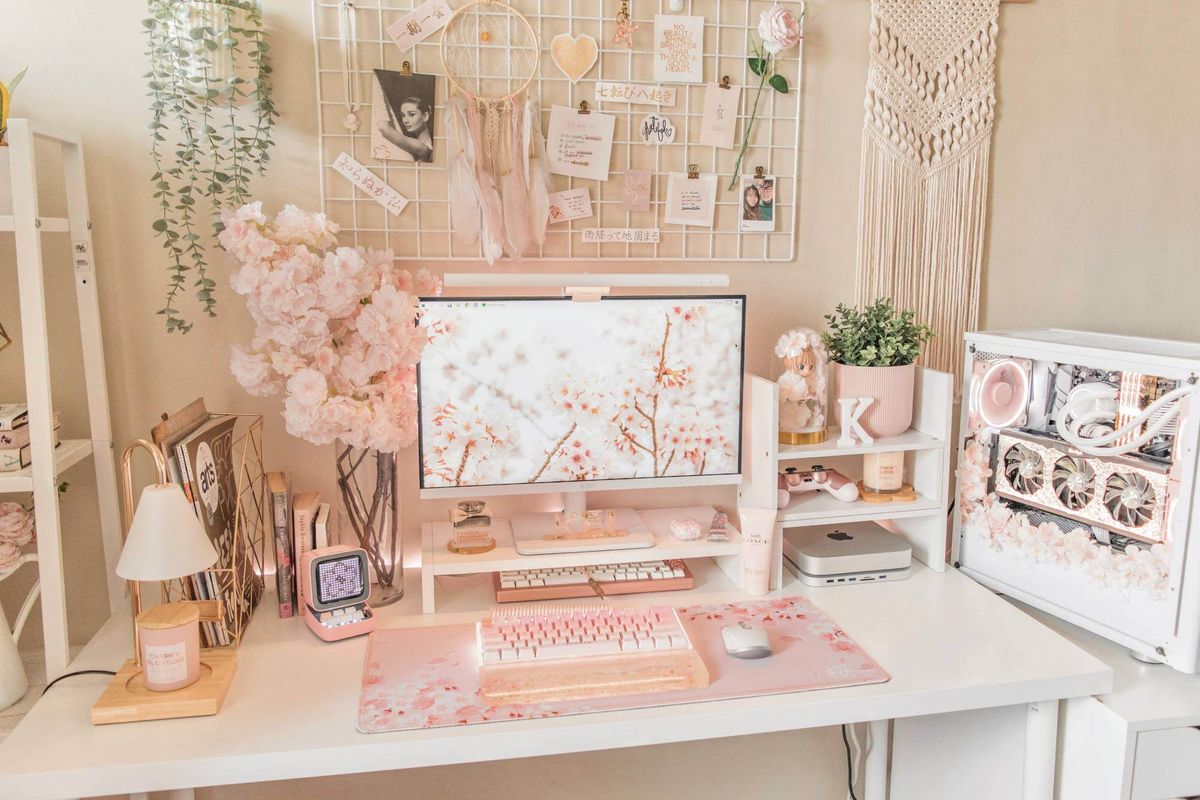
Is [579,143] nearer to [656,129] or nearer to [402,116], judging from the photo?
[656,129]

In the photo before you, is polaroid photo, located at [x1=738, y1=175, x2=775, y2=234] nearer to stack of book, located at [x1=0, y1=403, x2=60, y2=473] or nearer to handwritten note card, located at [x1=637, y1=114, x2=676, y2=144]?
handwritten note card, located at [x1=637, y1=114, x2=676, y2=144]

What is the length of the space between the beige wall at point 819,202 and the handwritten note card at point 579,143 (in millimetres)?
343

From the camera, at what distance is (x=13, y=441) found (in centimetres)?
142

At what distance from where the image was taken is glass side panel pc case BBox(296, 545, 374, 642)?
1452mm

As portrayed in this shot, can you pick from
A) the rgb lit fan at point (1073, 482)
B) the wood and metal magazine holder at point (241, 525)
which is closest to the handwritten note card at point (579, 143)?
the wood and metal magazine holder at point (241, 525)

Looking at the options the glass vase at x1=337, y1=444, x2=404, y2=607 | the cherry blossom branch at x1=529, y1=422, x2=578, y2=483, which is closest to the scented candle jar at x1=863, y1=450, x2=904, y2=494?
the cherry blossom branch at x1=529, y1=422, x2=578, y2=483

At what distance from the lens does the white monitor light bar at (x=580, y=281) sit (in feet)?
5.08

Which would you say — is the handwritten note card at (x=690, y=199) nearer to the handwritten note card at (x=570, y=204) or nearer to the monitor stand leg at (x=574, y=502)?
the handwritten note card at (x=570, y=204)

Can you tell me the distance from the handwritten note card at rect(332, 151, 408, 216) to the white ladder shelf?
416 millimetres

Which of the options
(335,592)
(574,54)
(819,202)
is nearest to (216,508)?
(335,592)

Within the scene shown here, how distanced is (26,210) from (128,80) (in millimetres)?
378

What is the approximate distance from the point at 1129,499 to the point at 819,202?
787 mm

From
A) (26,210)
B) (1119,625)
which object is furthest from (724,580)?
(26,210)

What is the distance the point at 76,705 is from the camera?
4.12 feet
